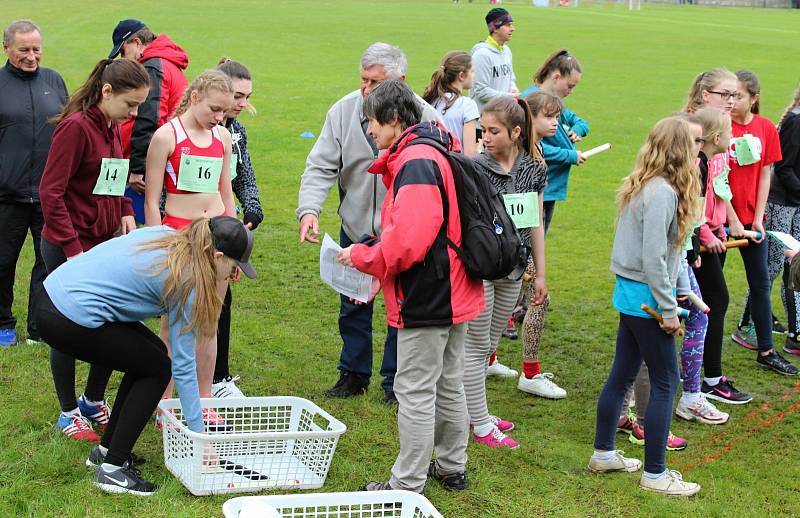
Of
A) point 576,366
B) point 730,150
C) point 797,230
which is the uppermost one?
point 730,150

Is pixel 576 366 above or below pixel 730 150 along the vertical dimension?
below

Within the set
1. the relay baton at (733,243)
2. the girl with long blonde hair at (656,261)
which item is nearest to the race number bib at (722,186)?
the relay baton at (733,243)

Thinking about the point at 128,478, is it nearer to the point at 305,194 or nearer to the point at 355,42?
the point at 305,194

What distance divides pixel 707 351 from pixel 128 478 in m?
3.73

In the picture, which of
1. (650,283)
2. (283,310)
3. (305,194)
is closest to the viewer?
(650,283)

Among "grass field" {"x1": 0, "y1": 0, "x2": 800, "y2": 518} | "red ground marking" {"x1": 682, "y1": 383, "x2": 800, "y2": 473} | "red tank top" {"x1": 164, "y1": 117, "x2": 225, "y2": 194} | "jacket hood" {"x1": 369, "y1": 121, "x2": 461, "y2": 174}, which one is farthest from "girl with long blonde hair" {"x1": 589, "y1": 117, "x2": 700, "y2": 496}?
"red tank top" {"x1": 164, "y1": 117, "x2": 225, "y2": 194}

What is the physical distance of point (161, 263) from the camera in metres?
4.05

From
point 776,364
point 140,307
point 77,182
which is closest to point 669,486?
point 776,364

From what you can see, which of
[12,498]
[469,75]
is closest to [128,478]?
[12,498]

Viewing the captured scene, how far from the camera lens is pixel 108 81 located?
483cm

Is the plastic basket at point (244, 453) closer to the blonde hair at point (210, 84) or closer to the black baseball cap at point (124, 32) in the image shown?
the blonde hair at point (210, 84)

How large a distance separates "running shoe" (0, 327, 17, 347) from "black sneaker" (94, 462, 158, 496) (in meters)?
2.35

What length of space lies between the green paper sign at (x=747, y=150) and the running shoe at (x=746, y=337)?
1.46 m

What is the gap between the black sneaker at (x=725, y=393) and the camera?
607cm
